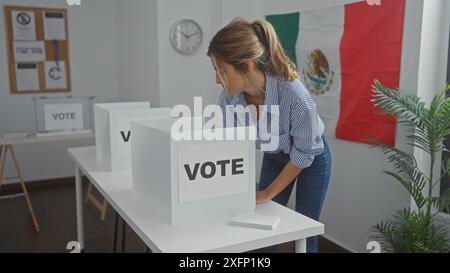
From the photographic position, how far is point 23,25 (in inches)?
168

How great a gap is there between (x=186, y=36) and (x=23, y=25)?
166 centimetres

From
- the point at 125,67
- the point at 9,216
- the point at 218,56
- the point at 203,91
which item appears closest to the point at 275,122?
the point at 218,56

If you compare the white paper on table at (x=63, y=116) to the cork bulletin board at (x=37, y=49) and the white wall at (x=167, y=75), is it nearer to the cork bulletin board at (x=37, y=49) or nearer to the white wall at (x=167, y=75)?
the white wall at (x=167, y=75)

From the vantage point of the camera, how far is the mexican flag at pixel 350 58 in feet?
8.13

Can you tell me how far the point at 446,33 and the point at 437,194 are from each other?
88cm

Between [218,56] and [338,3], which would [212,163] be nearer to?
[218,56]

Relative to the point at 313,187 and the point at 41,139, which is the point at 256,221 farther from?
the point at 41,139

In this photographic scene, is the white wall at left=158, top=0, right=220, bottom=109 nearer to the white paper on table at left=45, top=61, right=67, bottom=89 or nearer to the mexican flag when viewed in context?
the mexican flag

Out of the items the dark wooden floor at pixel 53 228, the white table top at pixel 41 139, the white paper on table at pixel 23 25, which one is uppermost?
the white paper on table at pixel 23 25

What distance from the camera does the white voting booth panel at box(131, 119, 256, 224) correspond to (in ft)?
4.41

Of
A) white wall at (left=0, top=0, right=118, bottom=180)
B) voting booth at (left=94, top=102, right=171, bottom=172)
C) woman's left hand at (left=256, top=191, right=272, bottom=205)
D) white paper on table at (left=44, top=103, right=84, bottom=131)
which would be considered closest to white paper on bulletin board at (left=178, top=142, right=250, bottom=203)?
woman's left hand at (left=256, top=191, right=272, bottom=205)

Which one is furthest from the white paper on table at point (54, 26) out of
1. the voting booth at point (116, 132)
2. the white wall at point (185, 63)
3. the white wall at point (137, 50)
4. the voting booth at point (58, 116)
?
the voting booth at point (116, 132)

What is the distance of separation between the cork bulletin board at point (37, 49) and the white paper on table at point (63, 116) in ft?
3.22

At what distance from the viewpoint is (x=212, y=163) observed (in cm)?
139
